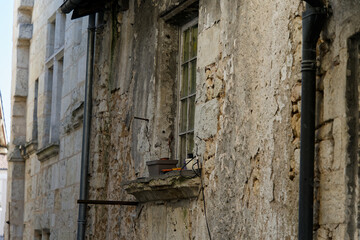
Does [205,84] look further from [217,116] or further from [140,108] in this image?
[140,108]

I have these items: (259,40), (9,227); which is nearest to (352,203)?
(259,40)

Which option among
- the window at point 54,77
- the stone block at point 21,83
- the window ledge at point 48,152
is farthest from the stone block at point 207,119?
the stone block at point 21,83

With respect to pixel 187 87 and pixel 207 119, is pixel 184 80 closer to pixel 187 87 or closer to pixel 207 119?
pixel 187 87

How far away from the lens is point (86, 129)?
923cm

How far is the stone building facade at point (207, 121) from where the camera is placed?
4.72 m

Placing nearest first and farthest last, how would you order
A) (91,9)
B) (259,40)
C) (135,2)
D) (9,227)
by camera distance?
(259,40)
(135,2)
(91,9)
(9,227)

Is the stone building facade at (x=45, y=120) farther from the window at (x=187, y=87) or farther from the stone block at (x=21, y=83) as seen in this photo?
the window at (x=187, y=87)

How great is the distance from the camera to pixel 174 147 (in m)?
7.43

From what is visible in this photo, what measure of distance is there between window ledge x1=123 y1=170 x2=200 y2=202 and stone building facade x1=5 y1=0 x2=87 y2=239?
8.10ft

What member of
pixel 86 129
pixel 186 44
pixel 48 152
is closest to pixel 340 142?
pixel 186 44

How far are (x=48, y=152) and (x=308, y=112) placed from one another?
7.12 meters

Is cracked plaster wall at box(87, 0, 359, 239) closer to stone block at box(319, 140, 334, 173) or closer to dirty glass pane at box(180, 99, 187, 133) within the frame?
stone block at box(319, 140, 334, 173)

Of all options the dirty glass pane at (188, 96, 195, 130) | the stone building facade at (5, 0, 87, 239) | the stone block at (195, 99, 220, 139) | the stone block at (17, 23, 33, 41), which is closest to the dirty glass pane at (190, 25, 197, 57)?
the dirty glass pane at (188, 96, 195, 130)

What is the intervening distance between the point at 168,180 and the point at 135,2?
101 inches
